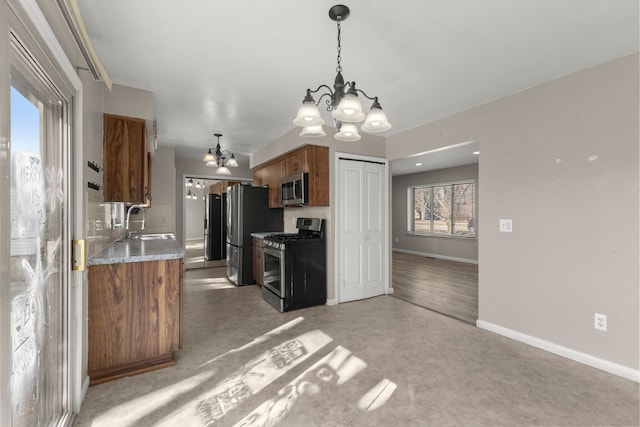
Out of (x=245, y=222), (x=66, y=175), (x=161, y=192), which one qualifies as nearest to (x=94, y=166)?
(x=66, y=175)

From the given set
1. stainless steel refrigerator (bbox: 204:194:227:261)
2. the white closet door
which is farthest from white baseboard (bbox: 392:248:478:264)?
stainless steel refrigerator (bbox: 204:194:227:261)

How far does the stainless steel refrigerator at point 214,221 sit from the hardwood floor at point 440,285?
12.7 feet

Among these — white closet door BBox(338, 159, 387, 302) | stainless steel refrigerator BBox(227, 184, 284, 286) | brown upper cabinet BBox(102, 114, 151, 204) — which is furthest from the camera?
stainless steel refrigerator BBox(227, 184, 284, 286)

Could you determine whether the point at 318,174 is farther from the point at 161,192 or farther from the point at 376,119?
the point at 161,192

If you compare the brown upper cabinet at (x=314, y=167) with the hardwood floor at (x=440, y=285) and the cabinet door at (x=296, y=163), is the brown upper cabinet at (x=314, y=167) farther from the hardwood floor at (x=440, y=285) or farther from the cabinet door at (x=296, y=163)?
the hardwood floor at (x=440, y=285)

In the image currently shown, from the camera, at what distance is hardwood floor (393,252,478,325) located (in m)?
3.82

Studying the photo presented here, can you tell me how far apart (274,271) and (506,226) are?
109 inches

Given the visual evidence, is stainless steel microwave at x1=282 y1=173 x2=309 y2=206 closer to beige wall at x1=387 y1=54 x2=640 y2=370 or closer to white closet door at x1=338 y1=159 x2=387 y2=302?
white closet door at x1=338 y1=159 x2=387 y2=302

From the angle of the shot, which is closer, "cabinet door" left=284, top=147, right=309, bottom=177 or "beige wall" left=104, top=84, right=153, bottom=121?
"beige wall" left=104, top=84, right=153, bottom=121

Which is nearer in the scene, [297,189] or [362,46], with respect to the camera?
[362,46]

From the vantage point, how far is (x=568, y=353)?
Answer: 8.20 ft

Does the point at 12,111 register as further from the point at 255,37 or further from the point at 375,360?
the point at 375,360

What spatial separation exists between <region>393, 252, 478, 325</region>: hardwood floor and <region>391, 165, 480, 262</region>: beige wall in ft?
1.20

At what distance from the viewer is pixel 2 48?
92 centimetres
